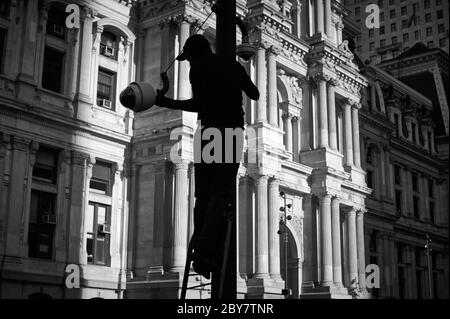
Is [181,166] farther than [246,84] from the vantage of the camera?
Yes

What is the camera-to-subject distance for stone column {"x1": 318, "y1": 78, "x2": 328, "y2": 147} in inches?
1692

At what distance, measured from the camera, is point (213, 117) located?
6.09m

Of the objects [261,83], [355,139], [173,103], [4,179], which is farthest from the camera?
[355,139]

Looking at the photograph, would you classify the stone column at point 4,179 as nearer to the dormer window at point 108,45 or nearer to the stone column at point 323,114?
the dormer window at point 108,45

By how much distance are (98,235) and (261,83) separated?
13284 millimetres

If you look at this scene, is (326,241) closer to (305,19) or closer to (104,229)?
(104,229)

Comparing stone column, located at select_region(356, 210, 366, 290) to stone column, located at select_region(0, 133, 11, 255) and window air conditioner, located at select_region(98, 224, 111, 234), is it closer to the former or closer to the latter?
window air conditioner, located at select_region(98, 224, 111, 234)

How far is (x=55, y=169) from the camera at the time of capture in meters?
30.7

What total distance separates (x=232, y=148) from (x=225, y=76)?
2.38 ft

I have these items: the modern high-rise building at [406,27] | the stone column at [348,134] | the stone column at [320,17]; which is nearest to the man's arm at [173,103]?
the stone column at [348,134]

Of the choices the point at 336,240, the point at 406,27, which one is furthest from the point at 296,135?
the point at 406,27

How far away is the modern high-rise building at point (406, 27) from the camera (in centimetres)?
7919

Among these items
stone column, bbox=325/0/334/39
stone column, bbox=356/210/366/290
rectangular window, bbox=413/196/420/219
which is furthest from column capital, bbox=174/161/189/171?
rectangular window, bbox=413/196/420/219

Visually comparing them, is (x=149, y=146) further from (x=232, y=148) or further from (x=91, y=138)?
(x=232, y=148)
